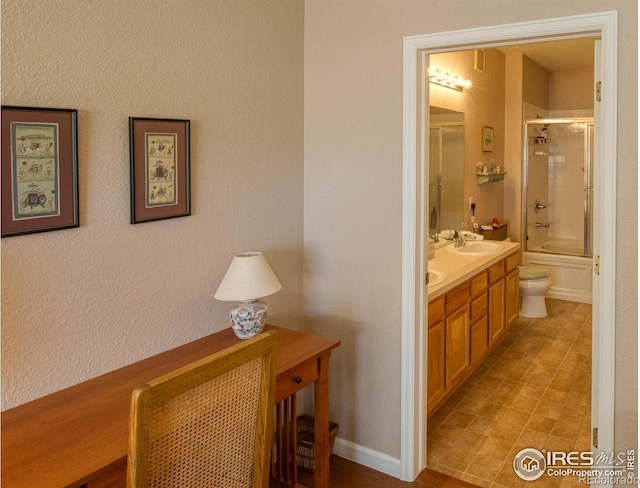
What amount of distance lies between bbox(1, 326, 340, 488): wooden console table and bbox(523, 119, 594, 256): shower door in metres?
4.55

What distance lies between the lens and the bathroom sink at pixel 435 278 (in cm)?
297

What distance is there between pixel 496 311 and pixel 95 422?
317 cm

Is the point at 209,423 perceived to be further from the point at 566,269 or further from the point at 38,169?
the point at 566,269

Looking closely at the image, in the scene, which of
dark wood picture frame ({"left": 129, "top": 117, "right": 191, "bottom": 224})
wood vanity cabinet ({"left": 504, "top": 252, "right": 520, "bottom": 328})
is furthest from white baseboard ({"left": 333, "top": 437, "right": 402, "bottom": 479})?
wood vanity cabinet ({"left": 504, "top": 252, "right": 520, "bottom": 328})

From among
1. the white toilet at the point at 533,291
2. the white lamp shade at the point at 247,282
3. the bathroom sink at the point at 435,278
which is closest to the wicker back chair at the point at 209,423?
the white lamp shade at the point at 247,282

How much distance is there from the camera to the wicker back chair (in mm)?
1215

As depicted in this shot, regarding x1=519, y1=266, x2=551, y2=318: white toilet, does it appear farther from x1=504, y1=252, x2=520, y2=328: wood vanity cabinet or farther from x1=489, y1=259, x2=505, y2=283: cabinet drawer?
x1=489, y1=259, x2=505, y2=283: cabinet drawer

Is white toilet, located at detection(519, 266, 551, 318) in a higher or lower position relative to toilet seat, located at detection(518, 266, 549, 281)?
lower

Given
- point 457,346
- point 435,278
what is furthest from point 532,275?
point 435,278

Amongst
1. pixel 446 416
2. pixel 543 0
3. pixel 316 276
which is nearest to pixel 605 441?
pixel 446 416

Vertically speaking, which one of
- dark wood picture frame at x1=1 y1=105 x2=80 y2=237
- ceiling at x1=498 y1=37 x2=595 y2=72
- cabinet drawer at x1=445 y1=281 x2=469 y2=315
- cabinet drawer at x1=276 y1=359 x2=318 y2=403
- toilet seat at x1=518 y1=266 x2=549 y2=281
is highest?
ceiling at x1=498 y1=37 x2=595 y2=72

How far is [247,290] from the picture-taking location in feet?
6.92

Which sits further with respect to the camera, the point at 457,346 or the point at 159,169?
the point at 457,346

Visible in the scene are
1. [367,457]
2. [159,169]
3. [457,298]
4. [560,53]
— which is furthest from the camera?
[560,53]
